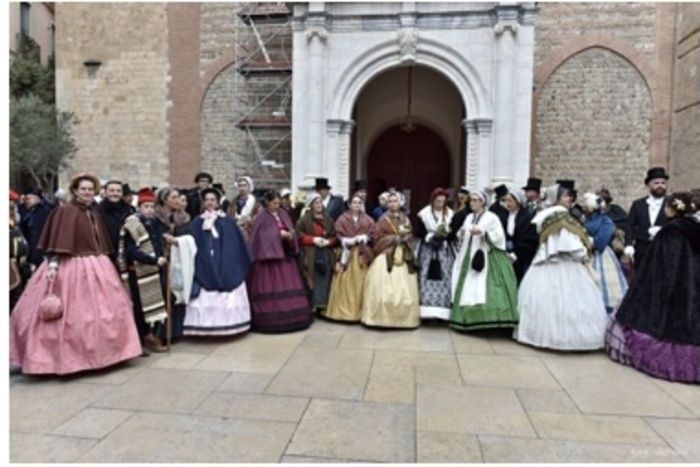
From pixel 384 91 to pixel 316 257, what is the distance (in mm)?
8609

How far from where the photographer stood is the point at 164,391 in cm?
359

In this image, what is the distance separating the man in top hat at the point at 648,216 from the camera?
5.28m

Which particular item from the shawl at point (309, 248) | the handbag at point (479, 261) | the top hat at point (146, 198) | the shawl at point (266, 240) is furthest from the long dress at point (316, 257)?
the top hat at point (146, 198)

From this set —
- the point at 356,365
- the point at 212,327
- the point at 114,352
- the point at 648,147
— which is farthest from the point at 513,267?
the point at 648,147

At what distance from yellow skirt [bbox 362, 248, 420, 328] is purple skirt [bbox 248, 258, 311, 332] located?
736mm

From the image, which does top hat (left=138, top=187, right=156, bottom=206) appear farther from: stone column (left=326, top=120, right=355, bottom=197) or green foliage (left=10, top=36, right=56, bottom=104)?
green foliage (left=10, top=36, right=56, bottom=104)

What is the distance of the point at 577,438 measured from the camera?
2943 millimetres

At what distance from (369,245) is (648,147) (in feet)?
30.3

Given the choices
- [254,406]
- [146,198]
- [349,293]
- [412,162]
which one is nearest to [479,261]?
[349,293]

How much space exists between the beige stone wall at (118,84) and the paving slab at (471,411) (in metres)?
11.6

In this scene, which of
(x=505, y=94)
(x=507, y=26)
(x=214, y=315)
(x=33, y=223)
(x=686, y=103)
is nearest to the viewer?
(x=214, y=315)

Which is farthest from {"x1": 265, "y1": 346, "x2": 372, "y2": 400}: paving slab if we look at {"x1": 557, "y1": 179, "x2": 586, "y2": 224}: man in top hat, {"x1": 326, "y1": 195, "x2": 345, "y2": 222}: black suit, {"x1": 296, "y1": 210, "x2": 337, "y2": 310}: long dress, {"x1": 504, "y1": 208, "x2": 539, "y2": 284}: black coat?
{"x1": 557, "y1": 179, "x2": 586, "y2": 224}: man in top hat

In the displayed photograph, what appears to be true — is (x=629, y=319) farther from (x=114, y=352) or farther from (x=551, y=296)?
(x=114, y=352)

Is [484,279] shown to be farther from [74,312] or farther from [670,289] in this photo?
[74,312]
